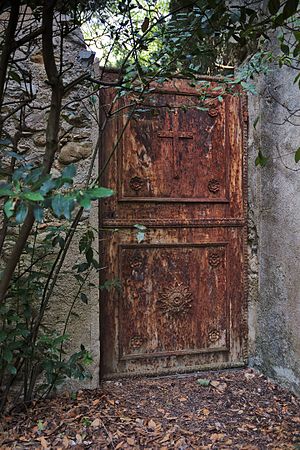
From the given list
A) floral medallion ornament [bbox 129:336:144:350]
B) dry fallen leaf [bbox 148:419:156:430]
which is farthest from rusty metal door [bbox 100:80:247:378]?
dry fallen leaf [bbox 148:419:156:430]

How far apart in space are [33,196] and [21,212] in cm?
6

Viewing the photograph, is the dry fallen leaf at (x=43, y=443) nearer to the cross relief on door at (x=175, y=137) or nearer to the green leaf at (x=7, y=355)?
the green leaf at (x=7, y=355)

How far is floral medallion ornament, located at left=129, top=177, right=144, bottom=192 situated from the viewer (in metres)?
2.62

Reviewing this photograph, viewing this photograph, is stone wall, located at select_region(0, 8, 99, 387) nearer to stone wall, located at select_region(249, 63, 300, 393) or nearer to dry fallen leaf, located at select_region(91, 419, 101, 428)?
dry fallen leaf, located at select_region(91, 419, 101, 428)

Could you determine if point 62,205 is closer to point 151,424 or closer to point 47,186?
point 47,186

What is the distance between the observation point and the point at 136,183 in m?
2.63

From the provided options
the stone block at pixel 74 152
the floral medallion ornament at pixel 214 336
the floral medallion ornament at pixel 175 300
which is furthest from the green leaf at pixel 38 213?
the floral medallion ornament at pixel 214 336

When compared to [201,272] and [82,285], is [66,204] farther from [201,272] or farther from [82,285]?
[201,272]

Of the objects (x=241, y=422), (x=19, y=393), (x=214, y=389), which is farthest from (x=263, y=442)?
(x=19, y=393)

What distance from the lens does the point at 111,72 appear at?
2.61 metres

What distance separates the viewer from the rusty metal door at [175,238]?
102 inches

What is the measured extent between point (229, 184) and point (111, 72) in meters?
1.06

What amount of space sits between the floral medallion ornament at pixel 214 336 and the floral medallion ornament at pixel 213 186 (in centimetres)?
93

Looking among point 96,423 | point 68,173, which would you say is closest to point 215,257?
point 96,423
